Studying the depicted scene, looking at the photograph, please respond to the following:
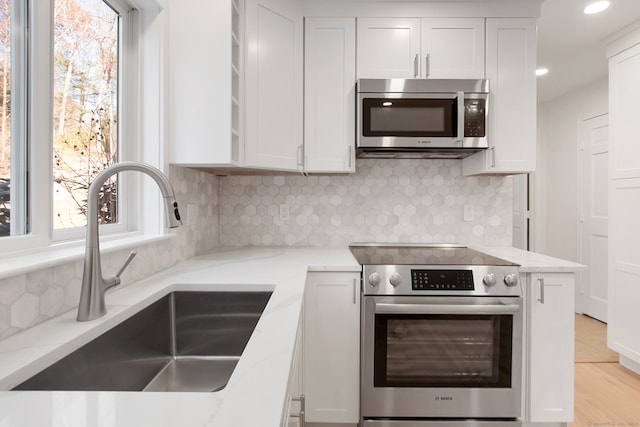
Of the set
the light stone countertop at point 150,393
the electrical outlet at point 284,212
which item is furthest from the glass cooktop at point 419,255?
the light stone countertop at point 150,393

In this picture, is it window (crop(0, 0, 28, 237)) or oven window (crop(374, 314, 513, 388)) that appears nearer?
window (crop(0, 0, 28, 237))

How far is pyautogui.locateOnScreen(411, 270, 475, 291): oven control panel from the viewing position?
1.73m

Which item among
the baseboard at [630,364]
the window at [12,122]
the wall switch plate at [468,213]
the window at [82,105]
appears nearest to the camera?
the window at [12,122]

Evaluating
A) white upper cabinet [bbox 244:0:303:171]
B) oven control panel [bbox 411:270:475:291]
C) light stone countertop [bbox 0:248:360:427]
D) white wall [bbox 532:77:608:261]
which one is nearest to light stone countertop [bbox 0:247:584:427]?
light stone countertop [bbox 0:248:360:427]

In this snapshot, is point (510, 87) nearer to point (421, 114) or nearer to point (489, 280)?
point (421, 114)

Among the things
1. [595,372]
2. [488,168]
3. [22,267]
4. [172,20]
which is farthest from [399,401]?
[172,20]

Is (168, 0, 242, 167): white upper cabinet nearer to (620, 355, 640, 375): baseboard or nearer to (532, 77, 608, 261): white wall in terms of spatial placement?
(620, 355, 640, 375): baseboard

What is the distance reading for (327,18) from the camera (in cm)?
213

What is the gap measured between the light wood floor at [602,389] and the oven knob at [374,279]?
4.55 ft

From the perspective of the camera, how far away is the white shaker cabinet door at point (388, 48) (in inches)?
83.8

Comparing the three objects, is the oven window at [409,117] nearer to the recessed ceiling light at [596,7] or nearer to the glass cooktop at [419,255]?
the glass cooktop at [419,255]

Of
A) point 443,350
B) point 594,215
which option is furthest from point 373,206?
point 594,215

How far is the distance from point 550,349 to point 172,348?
5.77ft

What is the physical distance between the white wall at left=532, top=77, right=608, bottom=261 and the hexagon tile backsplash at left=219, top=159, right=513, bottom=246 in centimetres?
236
